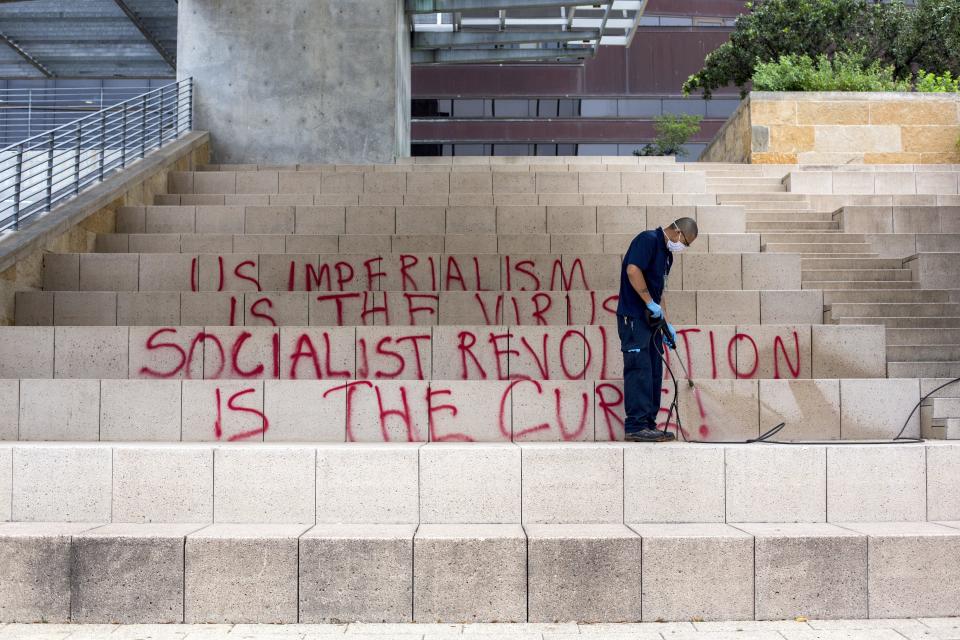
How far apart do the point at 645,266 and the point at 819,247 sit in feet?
14.5

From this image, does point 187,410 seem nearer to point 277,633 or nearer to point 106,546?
point 106,546

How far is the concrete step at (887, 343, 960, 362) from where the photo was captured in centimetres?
769

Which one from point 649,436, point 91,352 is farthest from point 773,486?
point 91,352

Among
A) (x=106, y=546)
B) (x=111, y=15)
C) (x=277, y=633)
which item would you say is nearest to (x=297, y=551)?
(x=277, y=633)

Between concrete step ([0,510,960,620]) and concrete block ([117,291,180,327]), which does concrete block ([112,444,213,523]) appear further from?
concrete block ([117,291,180,327])

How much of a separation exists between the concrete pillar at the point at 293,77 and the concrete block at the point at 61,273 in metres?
6.34

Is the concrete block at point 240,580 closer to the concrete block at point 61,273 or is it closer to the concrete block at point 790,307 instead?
the concrete block at point 61,273

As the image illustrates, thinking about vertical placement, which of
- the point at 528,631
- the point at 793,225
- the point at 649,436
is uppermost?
the point at 793,225

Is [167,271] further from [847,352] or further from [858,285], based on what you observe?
[858,285]

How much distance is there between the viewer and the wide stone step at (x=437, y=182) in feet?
38.8

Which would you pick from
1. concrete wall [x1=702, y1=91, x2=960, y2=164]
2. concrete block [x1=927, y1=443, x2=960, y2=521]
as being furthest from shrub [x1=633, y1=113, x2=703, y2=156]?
concrete block [x1=927, y1=443, x2=960, y2=521]

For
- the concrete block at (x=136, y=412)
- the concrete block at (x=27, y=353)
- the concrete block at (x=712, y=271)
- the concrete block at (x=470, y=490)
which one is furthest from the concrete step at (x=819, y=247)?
the concrete block at (x=27, y=353)

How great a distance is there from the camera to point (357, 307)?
8.32m

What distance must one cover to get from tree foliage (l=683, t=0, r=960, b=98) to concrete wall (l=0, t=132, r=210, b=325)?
14.2m
